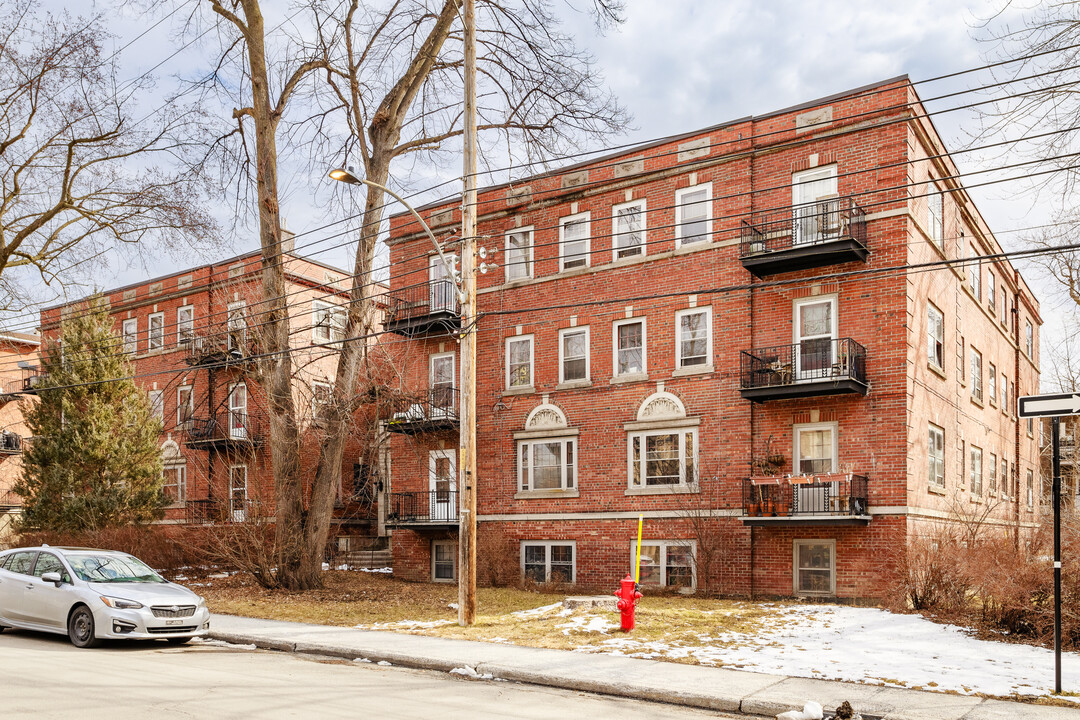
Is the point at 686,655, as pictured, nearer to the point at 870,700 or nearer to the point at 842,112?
the point at 870,700

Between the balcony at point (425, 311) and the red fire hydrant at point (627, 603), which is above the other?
the balcony at point (425, 311)

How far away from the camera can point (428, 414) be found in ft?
87.7

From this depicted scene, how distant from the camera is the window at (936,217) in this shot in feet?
73.8

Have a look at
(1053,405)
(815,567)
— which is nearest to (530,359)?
(815,567)

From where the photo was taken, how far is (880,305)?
2028 centimetres

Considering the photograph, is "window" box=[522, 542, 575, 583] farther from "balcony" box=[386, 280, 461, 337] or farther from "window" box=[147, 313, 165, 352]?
"window" box=[147, 313, 165, 352]

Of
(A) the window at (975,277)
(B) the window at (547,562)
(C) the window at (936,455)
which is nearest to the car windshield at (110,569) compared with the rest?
(B) the window at (547,562)

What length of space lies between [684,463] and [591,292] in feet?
17.6

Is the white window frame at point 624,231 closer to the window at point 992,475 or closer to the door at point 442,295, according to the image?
the door at point 442,295

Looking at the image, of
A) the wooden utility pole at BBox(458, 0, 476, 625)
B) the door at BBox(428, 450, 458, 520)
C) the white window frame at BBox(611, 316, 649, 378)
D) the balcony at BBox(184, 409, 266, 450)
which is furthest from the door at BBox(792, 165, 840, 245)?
the balcony at BBox(184, 409, 266, 450)

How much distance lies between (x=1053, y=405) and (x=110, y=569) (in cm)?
Result: 1336

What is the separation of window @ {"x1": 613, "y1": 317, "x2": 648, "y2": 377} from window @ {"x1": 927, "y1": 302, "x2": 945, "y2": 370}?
7.03 metres

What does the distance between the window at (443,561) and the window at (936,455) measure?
13371mm

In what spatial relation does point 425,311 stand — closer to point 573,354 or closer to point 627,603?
point 573,354
